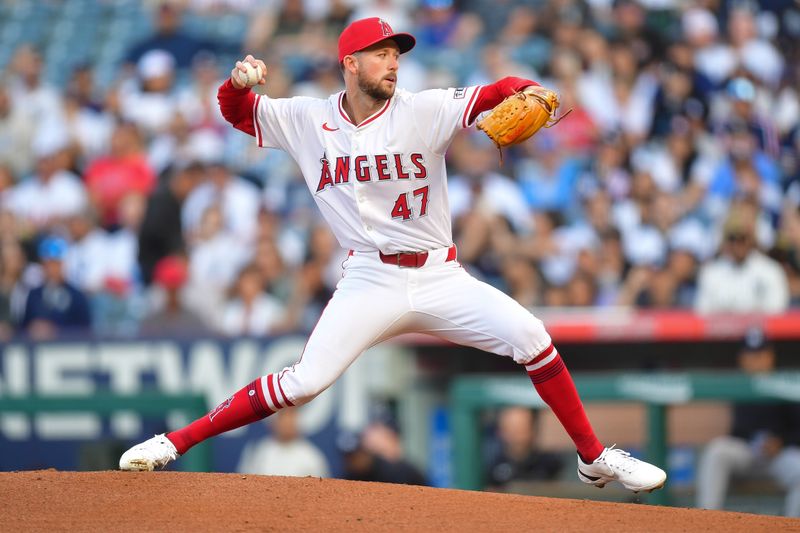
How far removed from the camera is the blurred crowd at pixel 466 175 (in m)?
8.43

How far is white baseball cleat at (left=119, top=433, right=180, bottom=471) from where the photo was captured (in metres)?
4.73

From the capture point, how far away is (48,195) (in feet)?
34.2

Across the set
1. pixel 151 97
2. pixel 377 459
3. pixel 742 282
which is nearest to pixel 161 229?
pixel 151 97

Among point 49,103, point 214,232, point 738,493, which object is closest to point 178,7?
point 49,103

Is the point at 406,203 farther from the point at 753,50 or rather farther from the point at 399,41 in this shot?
the point at 753,50

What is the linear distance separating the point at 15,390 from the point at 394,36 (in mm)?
4547

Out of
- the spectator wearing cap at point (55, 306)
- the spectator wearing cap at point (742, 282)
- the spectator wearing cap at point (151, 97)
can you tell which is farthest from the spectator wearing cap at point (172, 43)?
the spectator wearing cap at point (742, 282)

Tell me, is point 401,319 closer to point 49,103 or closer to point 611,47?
point 611,47

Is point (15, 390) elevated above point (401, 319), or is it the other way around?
point (401, 319)

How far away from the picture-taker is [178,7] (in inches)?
501

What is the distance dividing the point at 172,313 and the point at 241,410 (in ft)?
12.7

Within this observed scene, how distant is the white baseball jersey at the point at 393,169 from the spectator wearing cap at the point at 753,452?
2.78m

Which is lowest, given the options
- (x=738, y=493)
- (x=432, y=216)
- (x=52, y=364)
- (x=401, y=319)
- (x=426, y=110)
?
(x=738, y=493)

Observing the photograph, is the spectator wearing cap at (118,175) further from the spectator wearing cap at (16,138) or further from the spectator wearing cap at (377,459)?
the spectator wearing cap at (377,459)
